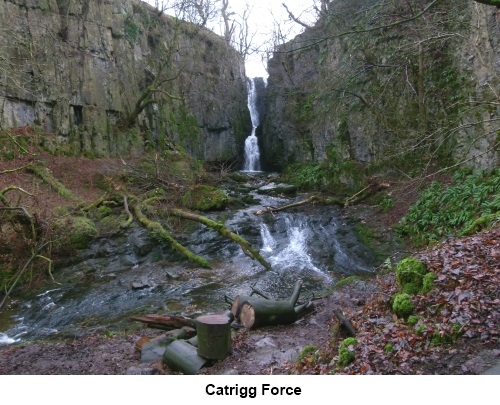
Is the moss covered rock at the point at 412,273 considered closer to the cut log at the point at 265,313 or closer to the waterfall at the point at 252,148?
the cut log at the point at 265,313

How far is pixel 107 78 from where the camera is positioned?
19094 millimetres

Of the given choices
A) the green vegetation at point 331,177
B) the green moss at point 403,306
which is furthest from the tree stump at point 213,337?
the green vegetation at point 331,177

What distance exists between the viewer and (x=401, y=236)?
1088cm

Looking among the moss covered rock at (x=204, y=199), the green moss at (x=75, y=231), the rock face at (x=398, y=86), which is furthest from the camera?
the moss covered rock at (x=204, y=199)

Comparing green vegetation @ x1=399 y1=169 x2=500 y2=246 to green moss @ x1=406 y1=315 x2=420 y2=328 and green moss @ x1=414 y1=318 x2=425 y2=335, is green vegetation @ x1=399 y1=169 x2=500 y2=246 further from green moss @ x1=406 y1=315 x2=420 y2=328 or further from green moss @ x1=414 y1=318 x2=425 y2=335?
green moss @ x1=414 y1=318 x2=425 y2=335

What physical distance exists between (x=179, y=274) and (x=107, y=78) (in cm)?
1366

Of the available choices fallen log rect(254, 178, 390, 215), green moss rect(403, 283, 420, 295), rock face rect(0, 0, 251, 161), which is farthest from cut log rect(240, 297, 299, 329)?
rock face rect(0, 0, 251, 161)

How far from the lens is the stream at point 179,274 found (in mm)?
7590

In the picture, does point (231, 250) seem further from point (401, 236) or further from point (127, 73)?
point (127, 73)

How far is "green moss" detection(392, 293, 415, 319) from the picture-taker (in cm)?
409

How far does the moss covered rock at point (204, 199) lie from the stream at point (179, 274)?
539 mm

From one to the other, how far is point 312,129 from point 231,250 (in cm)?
1172

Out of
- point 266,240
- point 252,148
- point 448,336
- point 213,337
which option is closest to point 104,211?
point 266,240

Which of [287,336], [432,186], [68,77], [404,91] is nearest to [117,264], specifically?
[287,336]
